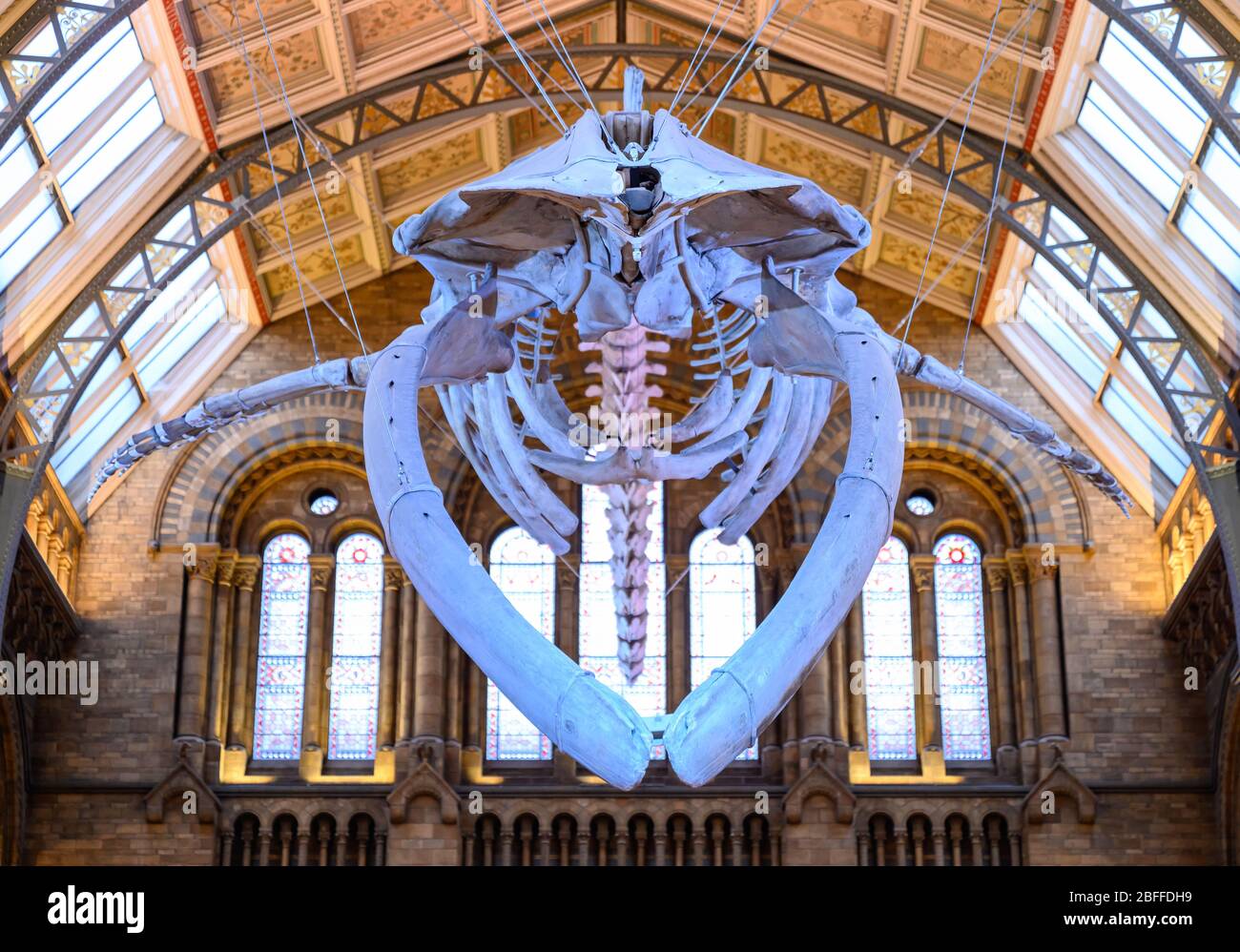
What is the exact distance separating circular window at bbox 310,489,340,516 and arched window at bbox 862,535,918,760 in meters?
5.94

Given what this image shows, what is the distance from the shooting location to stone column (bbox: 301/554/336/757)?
2236cm

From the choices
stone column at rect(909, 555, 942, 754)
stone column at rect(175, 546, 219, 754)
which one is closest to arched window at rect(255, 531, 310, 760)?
stone column at rect(175, 546, 219, 754)

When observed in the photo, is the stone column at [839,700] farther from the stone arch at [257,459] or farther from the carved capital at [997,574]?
the stone arch at [257,459]

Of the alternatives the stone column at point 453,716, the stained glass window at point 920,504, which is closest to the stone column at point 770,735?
the stained glass window at point 920,504

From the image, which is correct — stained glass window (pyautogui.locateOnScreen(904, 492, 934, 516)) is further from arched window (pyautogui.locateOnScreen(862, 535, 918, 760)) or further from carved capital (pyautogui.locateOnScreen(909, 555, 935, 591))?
carved capital (pyautogui.locateOnScreen(909, 555, 935, 591))

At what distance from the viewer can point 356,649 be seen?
902 inches

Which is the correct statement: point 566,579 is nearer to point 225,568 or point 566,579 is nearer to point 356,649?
point 356,649

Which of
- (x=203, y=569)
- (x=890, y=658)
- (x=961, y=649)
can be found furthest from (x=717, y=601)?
(x=203, y=569)

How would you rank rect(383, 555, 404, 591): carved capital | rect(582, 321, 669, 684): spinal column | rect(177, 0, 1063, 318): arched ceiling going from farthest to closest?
rect(383, 555, 404, 591): carved capital
rect(177, 0, 1063, 318): arched ceiling
rect(582, 321, 669, 684): spinal column

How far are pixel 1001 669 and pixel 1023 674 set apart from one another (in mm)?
271

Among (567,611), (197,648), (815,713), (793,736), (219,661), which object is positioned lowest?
(793,736)

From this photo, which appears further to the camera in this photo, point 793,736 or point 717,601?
point 717,601

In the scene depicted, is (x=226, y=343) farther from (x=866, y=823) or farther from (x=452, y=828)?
(x=866, y=823)

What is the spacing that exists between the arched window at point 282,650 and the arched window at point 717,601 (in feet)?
13.9
